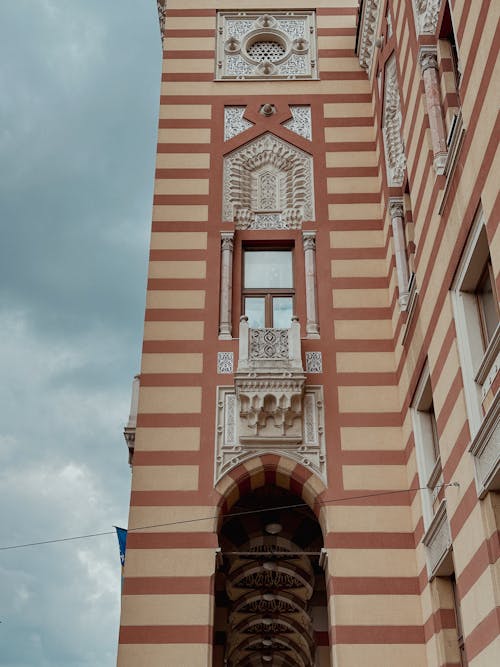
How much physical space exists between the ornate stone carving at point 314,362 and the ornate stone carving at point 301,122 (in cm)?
497

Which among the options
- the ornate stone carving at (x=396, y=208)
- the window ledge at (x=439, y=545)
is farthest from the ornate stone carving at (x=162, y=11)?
the window ledge at (x=439, y=545)

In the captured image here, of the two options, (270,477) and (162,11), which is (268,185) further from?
(162,11)

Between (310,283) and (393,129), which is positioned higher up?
(393,129)

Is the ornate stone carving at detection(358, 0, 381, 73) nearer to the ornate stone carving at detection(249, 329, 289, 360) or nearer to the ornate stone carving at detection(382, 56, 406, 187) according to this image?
the ornate stone carving at detection(382, 56, 406, 187)

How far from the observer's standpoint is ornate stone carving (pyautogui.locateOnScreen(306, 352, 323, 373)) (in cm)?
1381

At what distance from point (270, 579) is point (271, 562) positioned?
5.73 feet

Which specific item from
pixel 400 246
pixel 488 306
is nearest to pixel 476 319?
pixel 488 306

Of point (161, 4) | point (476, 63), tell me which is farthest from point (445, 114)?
point (161, 4)

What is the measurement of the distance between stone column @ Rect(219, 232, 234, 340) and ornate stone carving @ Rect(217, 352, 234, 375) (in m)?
0.33

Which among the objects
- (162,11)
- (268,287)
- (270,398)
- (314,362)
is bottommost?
(270,398)

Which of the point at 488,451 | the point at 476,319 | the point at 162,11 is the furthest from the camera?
the point at 162,11

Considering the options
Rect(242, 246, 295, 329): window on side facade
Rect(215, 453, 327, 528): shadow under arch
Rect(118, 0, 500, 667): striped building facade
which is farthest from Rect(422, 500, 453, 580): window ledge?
Rect(242, 246, 295, 329): window on side facade

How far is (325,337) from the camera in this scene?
14.1 metres

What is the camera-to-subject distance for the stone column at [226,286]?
14219 millimetres
